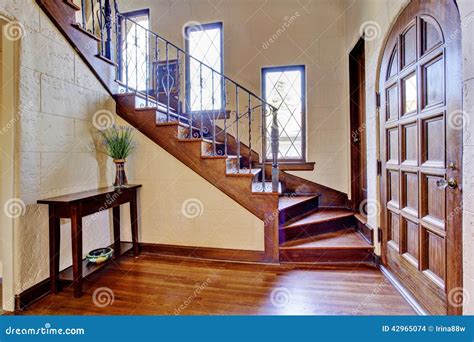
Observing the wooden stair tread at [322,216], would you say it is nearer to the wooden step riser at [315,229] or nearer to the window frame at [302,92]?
the wooden step riser at [315,229]

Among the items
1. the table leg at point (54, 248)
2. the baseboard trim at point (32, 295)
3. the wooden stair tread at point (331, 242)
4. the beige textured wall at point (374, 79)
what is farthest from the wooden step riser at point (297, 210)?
the baseboard trim at point (32, 295)

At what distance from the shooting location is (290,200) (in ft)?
10.2

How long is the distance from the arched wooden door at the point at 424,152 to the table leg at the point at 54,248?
2576mm

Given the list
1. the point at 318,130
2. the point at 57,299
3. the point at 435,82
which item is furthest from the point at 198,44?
the point at 57,299

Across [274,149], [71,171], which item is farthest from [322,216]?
[71,171]

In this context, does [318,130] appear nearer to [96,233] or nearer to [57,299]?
[96,233]

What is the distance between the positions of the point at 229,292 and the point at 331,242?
45.5 inches

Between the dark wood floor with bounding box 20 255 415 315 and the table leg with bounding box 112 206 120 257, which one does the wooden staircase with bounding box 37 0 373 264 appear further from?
the table leg with bounding box 112 206 120 257

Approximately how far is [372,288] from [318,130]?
6.76 feet

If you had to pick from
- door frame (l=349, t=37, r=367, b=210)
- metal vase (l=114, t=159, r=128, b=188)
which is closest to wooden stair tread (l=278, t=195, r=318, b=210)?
door frame (l=349, t=37, r=367, b=210)

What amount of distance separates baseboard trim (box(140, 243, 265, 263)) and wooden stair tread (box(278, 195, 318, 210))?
552 millimetres

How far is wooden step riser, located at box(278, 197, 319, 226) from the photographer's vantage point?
8.82 feet

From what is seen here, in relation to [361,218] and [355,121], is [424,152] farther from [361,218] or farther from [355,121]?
[355,121]

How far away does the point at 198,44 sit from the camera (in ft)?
12.8
